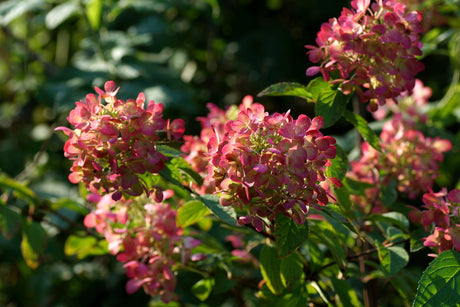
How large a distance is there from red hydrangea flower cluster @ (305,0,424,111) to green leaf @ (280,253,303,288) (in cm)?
30

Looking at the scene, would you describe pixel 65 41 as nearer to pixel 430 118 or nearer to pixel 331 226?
pixel 430 118

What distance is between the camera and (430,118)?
1449mm

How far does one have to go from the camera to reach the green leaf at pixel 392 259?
2.54 feet

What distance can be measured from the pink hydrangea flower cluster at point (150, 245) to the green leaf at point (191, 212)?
28mm

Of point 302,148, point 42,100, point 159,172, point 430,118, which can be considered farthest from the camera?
point 42,100

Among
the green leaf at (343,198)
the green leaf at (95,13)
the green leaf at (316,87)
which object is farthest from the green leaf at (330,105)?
the green leaf at (95,13)

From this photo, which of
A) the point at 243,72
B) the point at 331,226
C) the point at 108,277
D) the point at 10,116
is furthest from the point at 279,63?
the point at 10,116

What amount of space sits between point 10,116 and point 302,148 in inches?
80.8

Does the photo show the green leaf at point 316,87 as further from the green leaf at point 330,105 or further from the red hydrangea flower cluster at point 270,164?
the red hydrangea flower cluster at point 270,164

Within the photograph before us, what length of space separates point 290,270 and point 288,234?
13 centimetres

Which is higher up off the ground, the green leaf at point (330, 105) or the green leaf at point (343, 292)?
the green leaf at point (330, 105)

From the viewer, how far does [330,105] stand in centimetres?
80

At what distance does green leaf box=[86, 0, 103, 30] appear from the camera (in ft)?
4.88

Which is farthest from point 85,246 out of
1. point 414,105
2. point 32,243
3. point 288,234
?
point 414,105
